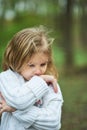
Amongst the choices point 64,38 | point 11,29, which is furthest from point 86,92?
point 64,38

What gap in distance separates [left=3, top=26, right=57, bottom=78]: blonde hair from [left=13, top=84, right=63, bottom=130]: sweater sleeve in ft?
1.05

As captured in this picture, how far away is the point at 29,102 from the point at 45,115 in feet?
0.56

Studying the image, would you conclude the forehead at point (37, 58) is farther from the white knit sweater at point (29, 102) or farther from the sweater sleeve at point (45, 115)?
the sweater sleeve at point (45, 115)

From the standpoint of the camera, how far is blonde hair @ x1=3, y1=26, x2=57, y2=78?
195 inches

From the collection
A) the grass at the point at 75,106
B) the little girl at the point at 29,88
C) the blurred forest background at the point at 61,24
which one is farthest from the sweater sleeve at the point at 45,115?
the blurred forest background at the point at 61,24

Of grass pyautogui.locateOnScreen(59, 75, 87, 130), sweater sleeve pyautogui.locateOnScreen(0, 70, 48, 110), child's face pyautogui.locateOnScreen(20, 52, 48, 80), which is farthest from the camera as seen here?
grass pyautogui.locateOnScreen(59, 75, 87, 130)

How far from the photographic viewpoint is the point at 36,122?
4.91 metres

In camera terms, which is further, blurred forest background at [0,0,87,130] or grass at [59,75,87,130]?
blurred forest background at [0,0,87,130]

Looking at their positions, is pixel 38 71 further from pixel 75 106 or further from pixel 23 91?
pixel 75 106

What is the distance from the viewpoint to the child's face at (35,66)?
493cm

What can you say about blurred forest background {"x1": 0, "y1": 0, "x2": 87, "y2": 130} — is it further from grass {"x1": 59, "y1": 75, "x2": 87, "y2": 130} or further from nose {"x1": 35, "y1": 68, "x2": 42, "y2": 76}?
nose {"x1": 35, "y1": 68, "x2": 42, "y2": 76}

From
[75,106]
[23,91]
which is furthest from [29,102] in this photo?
[75,106]

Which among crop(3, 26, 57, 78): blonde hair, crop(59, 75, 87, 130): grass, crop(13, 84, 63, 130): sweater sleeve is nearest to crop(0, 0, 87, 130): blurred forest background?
crop(59, 75, 87, 130): grass

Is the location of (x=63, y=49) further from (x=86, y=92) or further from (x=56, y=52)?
(x=86, y=92)
